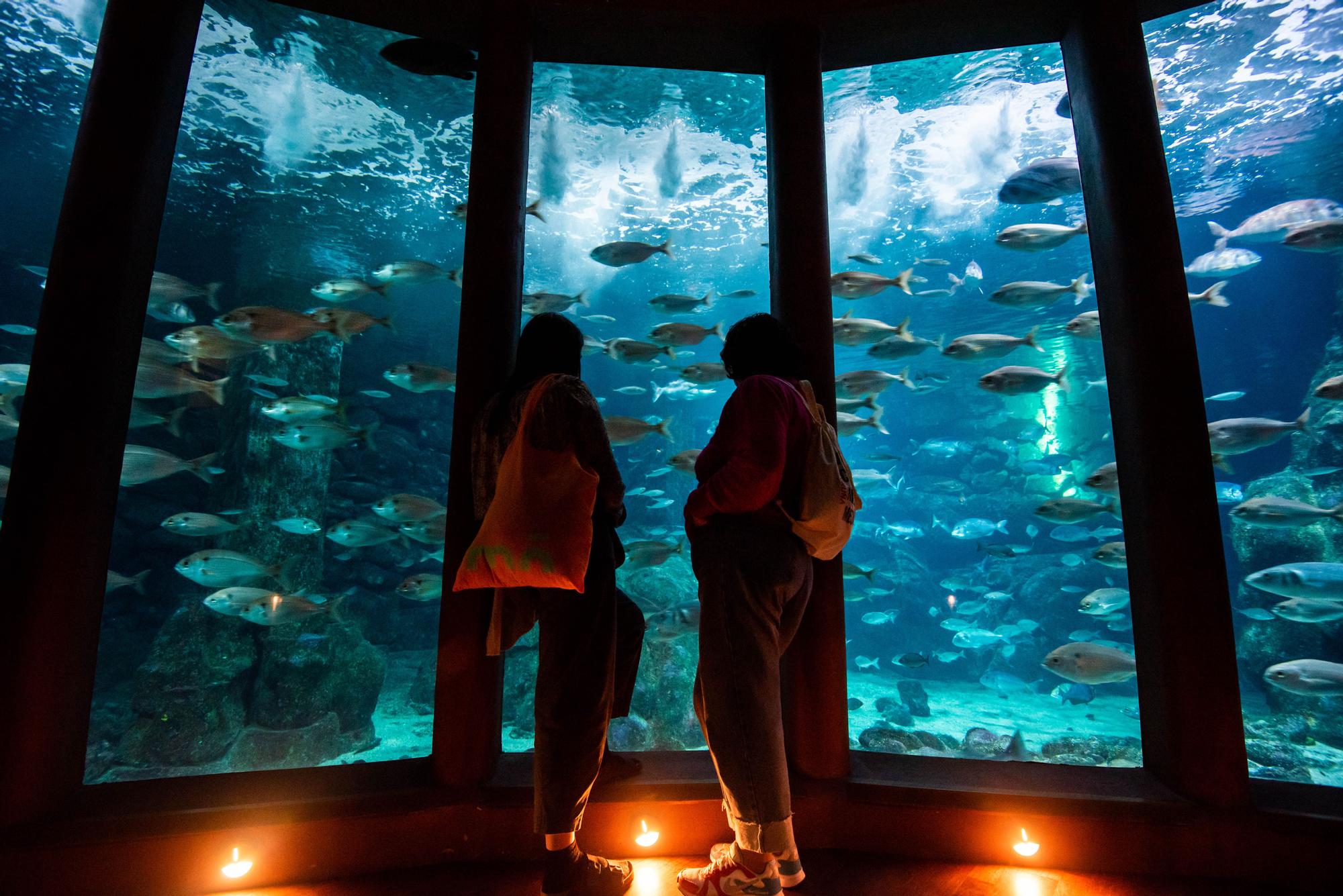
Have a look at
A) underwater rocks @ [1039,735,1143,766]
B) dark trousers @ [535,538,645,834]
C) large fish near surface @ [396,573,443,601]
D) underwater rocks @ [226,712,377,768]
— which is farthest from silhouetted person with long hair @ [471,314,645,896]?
underwater rocks @ [1039,735,1143,766]

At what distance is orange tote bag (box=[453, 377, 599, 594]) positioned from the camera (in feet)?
6.12

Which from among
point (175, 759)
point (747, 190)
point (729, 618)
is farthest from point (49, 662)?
point (747, 190)

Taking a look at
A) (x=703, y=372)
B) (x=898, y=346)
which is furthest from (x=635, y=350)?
(x=898, y=346)

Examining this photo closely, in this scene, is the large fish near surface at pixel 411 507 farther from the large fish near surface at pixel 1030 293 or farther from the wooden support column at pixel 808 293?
the large fish near surface at pixel 1030 293

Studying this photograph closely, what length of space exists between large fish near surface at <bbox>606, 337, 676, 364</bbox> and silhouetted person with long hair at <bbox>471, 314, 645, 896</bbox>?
395 cm

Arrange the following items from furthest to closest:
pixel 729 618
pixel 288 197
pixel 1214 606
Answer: pixel 288 197
pixel 1214 606
pixel 729 618

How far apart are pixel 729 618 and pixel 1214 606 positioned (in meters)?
2.43

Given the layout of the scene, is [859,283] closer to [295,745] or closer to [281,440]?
[281,440]

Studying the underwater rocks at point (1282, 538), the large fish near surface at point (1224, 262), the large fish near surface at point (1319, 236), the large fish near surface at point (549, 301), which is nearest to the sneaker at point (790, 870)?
the large fish near surface at point (549, 301)

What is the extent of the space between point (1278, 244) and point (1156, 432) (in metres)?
16.8

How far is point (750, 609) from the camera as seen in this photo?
73.4 inches

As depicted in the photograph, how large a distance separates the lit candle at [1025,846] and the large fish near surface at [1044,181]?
16.2 feet

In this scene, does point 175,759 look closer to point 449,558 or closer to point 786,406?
point 449,558

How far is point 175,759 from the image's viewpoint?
7211 mm
